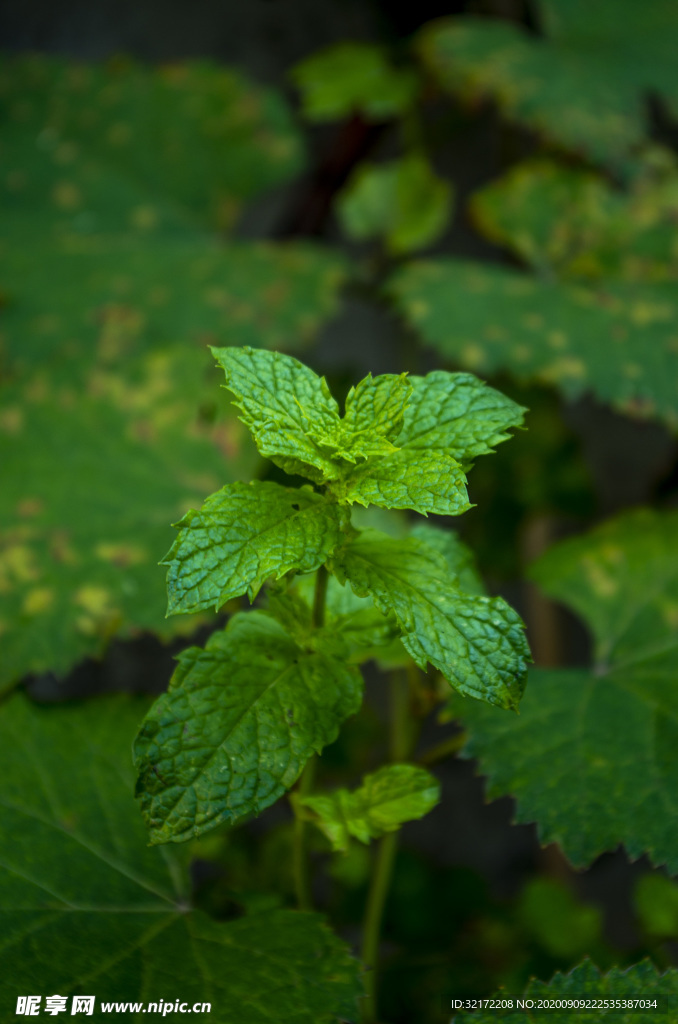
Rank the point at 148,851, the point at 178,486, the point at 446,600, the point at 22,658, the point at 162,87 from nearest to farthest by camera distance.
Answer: the point at 446,600
the point at 148,851
the point at 22,658
the point at 178,486
the point at 162,87

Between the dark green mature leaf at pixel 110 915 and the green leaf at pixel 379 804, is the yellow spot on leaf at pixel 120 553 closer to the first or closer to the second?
the dark green mature leaf at pixel 110 915

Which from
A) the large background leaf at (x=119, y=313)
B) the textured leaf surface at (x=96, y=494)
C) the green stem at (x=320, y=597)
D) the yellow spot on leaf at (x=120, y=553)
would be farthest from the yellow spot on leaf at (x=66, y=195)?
the green stem at (x=320, y=597)

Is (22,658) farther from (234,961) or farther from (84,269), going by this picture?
(84,269)

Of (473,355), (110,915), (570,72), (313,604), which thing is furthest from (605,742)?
(570,72)

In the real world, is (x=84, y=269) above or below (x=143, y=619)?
above

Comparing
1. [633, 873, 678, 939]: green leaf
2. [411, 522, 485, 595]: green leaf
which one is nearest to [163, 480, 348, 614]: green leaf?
[411, 522, 485, 595]: green leaf

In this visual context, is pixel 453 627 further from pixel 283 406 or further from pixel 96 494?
pixel 96 494

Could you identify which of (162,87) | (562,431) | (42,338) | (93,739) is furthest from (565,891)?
(162,87)
